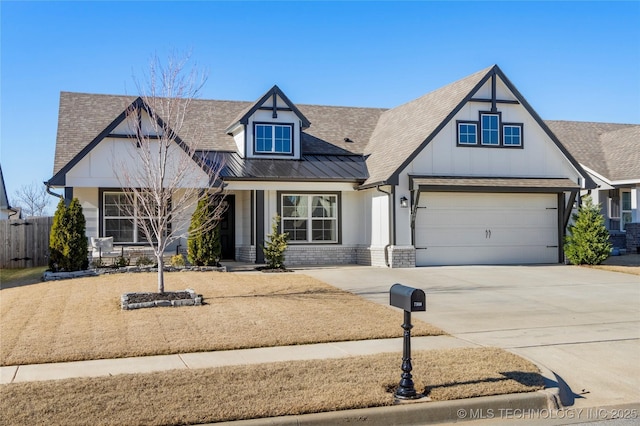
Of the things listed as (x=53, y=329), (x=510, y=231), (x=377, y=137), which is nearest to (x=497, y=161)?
(x=510, y=231)

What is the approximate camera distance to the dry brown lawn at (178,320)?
938 centimetres

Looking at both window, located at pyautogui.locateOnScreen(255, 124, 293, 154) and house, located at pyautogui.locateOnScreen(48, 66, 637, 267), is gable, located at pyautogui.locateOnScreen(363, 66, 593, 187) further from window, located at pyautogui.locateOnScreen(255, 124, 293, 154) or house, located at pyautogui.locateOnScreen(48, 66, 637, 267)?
window, located at pyautogui.locateOnScreen(255, 124, 293, 154)

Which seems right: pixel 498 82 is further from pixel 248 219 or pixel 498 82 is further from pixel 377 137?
pixel 248 219

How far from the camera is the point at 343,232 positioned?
22625 mm

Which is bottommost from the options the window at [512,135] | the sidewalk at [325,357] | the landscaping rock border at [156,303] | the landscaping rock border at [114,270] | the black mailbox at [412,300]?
the sidewalk at [325,357]

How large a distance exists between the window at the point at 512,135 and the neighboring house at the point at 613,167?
22.3ft

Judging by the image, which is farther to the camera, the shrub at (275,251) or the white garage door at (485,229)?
the white garage door at (485,229)

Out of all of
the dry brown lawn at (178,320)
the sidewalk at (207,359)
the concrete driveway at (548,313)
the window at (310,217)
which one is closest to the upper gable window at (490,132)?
the concrete driveway at (548,313)

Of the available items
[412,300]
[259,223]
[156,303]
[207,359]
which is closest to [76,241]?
[259,223]

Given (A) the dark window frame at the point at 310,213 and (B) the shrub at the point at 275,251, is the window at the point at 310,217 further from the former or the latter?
(B) the shrub at the point at 275,251

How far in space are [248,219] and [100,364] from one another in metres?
14.0

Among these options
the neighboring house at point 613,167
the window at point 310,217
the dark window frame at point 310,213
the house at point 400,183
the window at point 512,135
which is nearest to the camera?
the house at point 400,183

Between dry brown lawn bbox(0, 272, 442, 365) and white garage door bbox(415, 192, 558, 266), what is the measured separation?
20.9 ft

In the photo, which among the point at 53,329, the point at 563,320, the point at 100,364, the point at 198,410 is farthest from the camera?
the point at 563,320
